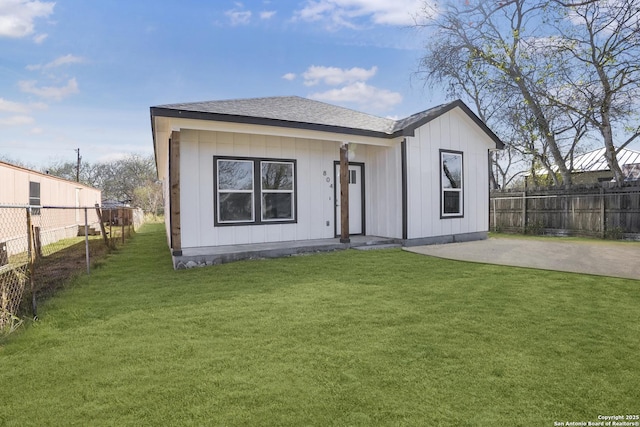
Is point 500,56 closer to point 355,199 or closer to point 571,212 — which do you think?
point 571,212

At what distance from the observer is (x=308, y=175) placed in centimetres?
855

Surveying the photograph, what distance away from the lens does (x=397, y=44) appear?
→ 1586 cm

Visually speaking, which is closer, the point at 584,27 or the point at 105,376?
the point at 105,376

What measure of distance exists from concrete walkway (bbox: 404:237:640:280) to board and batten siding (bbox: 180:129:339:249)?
2.45 m

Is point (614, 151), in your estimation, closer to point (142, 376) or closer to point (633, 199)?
point (633, 199)

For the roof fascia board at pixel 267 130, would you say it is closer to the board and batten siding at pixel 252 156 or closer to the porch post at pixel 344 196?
the porch post at pixel 344 196

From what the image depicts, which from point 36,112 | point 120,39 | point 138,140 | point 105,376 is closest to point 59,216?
point 120,39

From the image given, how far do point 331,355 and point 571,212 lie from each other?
475 inches

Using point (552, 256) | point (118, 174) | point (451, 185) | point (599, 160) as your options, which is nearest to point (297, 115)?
point (451, 185)

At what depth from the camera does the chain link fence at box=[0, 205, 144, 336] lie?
376 cm

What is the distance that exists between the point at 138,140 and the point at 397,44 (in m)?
28.4

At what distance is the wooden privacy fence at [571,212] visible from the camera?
404 inches

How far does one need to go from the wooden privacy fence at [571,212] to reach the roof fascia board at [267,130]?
7047 millimetres

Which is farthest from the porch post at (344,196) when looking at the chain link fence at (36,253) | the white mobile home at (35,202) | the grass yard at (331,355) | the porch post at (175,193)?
the white mobile home at (35,202)
